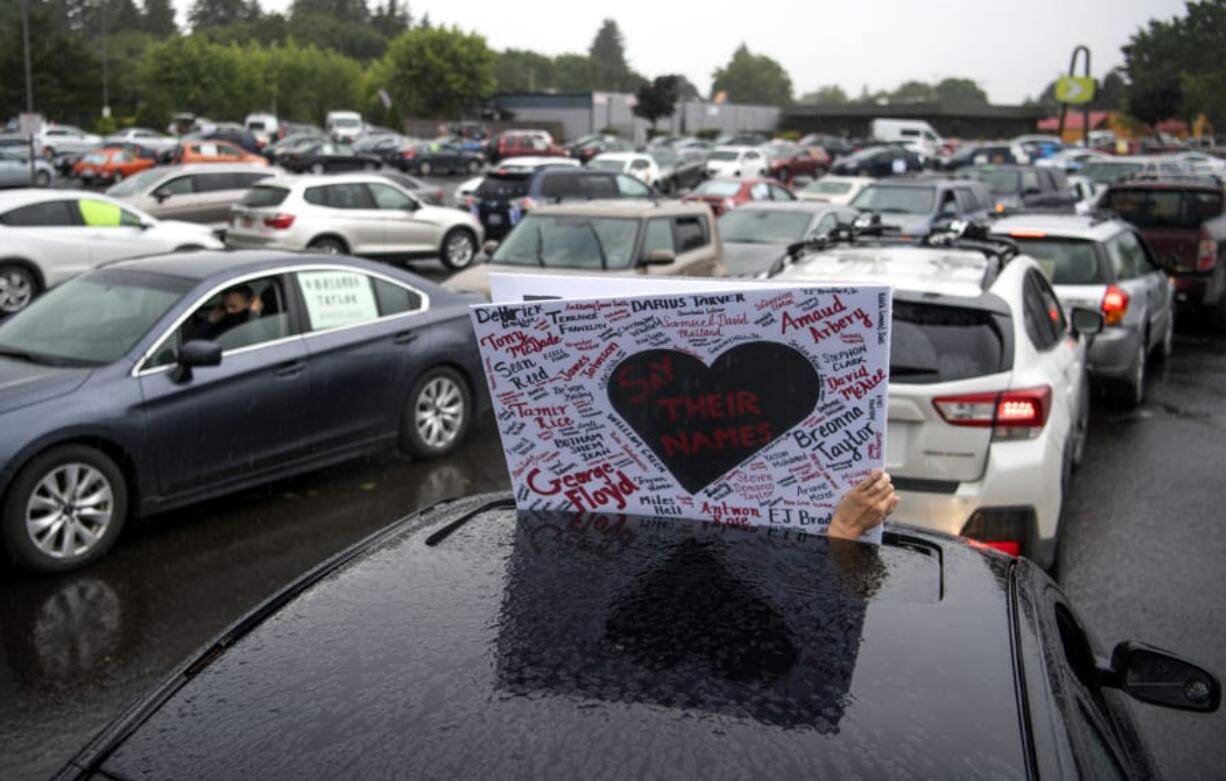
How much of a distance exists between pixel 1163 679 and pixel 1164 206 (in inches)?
590

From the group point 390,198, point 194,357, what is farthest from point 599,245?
point 390,198

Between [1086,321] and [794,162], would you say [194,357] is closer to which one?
[1086,321]

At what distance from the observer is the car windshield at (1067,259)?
10.1 m

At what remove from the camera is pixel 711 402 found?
2.79 meters

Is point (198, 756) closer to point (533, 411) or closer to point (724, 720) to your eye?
point (724, 720)

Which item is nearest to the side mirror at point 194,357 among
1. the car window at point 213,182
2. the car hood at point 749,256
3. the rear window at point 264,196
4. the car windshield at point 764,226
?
the car hood at point 749,256

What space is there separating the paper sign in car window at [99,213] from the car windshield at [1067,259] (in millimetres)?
11111

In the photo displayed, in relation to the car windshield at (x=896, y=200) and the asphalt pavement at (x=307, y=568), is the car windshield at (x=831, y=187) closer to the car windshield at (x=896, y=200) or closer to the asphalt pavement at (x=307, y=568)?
the car windshield at (x=896, y=200)

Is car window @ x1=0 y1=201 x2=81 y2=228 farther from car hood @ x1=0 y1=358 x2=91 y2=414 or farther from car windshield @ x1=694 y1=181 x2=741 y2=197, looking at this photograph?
car windshield @ x1=694 y1=181 x2=741 y2=197

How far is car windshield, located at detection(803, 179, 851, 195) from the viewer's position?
2438 centimetres

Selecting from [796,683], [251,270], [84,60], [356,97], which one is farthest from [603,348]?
[356,97]

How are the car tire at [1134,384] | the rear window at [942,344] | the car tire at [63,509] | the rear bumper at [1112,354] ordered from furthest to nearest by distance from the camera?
the car tire at [1134,384] → the rear bumper at [1112,354] → the car tire at [63,509] → the rear window at [942,344]

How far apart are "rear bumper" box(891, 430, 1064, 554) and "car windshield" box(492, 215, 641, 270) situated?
20.6ft

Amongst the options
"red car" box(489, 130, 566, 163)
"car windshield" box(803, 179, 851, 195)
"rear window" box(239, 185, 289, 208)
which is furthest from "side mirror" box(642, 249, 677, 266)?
"red car" box(489, 130, 566, 163)
